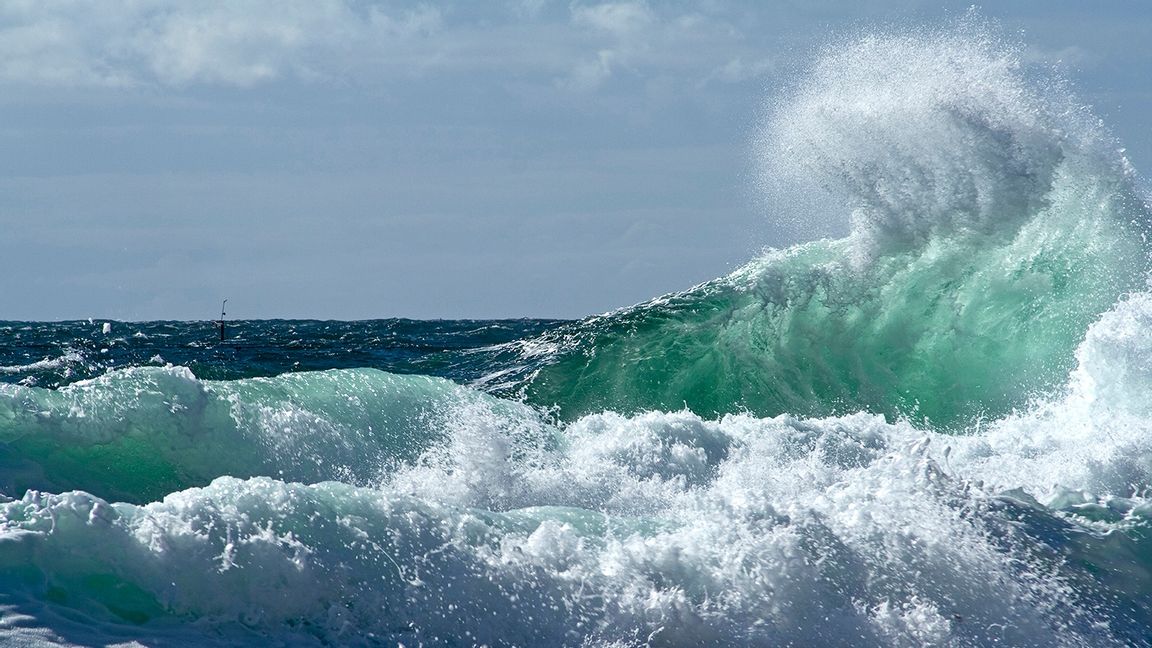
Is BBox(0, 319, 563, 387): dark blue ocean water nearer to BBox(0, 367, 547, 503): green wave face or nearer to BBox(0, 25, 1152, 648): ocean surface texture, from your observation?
BBox(0, 25, 1152, 648): ocean surface texture

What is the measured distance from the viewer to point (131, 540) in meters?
6.16

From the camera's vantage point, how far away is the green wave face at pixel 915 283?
14.8m

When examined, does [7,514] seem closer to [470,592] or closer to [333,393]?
[470,592]

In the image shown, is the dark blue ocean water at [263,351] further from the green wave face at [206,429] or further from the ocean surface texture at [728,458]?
the green wave face at [206,429]

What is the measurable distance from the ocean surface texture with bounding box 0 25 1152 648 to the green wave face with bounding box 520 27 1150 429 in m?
0.04

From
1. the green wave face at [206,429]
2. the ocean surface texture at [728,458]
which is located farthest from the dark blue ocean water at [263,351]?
the green wave face at [206,429]

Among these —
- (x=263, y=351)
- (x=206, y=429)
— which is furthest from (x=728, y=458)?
(x=263, y=351)

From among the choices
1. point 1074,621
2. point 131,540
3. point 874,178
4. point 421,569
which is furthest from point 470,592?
point 874,178

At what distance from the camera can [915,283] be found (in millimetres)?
15656

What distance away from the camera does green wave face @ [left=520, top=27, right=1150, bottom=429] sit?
14.8m

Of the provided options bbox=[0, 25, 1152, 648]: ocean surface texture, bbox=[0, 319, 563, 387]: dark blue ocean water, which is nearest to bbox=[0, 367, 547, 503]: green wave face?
bbox=[0, 25, 1152, 648]: ocean surface texture

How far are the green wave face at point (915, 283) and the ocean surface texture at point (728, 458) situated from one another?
4cm

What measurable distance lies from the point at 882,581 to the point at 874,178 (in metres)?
9.10

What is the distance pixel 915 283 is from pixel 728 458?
18.2 ft
